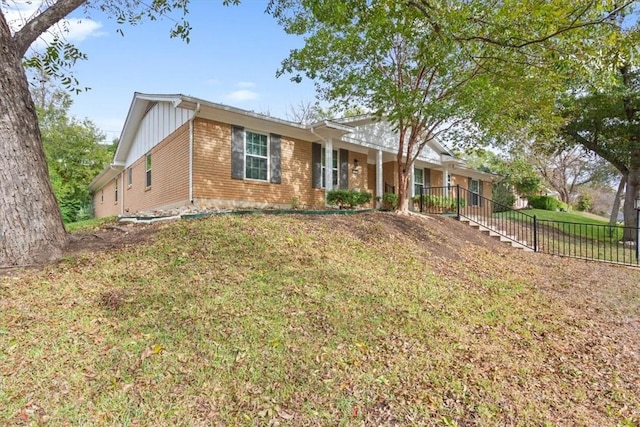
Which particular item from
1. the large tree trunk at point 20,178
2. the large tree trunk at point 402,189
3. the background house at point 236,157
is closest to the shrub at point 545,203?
the background house at point 236,157

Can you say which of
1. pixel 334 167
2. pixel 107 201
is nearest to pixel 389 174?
pixel 334 167

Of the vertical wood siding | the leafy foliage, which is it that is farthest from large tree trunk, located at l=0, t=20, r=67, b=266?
the leafy foliage

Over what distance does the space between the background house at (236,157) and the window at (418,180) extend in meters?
0.45

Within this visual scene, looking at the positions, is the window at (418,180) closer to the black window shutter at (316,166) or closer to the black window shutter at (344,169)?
the black window shutter at (344,169)

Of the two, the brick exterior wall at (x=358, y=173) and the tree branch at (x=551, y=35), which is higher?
the tree branch at (x=551, y=35)

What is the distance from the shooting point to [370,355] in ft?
11.1

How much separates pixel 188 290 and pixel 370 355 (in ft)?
7.55

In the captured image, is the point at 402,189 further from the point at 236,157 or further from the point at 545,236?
the point at 545,236

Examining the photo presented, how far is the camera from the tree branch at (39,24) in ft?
16.7

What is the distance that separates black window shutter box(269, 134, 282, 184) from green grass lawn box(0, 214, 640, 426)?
612cm

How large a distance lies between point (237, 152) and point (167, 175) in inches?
107

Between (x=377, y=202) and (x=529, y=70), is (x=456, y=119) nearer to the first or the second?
(x=529, y=70)

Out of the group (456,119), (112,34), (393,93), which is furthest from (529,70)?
(112,34)

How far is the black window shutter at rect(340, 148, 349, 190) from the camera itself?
46.8 feet
